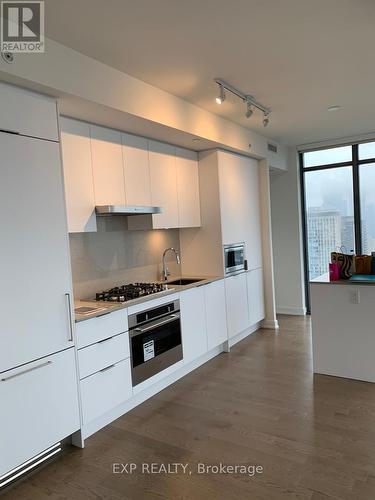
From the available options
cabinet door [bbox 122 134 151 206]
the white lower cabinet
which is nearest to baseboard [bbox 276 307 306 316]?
cabinet door [bbox 122 134 151 206]

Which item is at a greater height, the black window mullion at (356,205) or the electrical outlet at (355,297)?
the black window mullion at (356,205)

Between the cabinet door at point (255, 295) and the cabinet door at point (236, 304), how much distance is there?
0.44 feet

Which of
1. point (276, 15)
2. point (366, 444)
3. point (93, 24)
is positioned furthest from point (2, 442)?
point (276, 15)

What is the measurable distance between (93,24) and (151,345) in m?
2.50

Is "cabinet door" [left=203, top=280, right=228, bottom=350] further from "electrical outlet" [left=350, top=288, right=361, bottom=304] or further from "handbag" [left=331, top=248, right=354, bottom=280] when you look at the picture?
"electrical outlet" [left=350, top=288, right=361, bottom=304]

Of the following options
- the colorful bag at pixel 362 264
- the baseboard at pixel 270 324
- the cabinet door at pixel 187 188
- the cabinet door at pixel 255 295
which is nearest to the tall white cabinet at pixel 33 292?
the cabinet door at pixel 187 188

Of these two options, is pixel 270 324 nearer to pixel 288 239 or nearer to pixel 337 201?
pixel 288 239

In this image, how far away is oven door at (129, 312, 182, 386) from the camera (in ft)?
10.5

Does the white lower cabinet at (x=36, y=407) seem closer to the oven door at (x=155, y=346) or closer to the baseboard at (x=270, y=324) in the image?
the oven door at (x=155, y=346)

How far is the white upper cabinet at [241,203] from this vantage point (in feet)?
15.0

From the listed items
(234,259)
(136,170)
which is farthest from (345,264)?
(136,170)

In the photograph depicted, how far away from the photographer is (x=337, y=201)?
5930mm

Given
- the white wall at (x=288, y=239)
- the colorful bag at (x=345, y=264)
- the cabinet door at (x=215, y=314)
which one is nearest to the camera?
A: the colorful bag at (x=345, y=264)

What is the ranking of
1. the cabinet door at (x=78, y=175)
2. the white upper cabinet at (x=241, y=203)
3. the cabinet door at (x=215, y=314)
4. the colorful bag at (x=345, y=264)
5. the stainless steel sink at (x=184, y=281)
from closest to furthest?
1. the cabinet door at (x=78, y=175)
2. the colorful bag at (x=345, y=264)
3. the cabinet door at (x=215, y=314)
4. the stainless steel sink at (x=184, y=281)
5. the white upper cabinet at (x=241, y=203)
